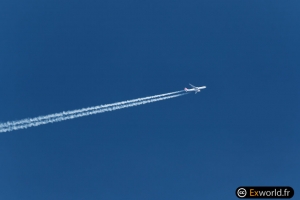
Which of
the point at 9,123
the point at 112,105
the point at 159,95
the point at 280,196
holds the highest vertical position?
the point at 159,95

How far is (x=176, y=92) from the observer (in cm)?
18350

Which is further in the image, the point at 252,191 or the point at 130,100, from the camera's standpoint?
the point at 130,100

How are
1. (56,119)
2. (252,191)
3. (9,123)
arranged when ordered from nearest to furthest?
1. (252,191)
2. (9,123)
3. (56,119)

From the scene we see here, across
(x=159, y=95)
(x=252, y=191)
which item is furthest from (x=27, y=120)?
(x=252, y=191)

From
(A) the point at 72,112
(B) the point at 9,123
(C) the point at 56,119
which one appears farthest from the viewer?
(A) the point at 72,112

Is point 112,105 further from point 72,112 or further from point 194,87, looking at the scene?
point 194,87

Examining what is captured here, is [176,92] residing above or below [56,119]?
above

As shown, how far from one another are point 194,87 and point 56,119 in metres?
74.3

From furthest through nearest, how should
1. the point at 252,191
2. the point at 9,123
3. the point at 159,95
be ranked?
the point at 159,95, the point at 9,123, the point at 252,191

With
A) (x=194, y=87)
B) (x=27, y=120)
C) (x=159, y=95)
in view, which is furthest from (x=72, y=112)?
(x=194, y=87)

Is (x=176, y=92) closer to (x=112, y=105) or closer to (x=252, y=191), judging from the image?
(x=112, y=105)

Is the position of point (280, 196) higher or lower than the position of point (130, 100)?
lower

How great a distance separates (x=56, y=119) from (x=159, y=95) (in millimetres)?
53190

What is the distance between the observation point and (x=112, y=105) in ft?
527
